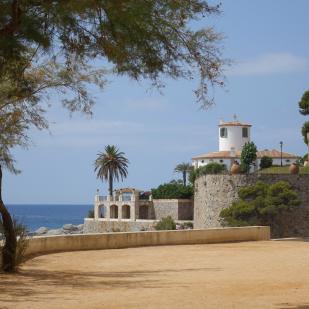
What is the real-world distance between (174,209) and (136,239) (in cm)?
4909

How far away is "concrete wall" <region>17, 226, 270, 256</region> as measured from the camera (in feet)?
53.0

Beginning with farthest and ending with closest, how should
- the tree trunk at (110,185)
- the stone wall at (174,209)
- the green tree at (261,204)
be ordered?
the tree trunk at (110,185)
the stone wall at (174,209)
the green tree at (261,204)

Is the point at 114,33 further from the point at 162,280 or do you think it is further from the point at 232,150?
the point at 232,150

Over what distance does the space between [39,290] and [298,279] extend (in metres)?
4.08

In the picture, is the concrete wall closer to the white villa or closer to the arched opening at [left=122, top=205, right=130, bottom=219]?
the arched opening at [left=122, top=205, right=130, bottom=219]

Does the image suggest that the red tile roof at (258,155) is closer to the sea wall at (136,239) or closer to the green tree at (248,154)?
the green tree at (248,154)

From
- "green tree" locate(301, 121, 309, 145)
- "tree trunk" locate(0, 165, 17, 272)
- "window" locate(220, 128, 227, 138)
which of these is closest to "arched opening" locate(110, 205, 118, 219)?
"green tree" locate(301, 121, 309, 145)

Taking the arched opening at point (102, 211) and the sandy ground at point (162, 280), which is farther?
the arched opening at point (102, 211)

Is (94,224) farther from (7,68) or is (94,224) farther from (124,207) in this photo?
(7,68)

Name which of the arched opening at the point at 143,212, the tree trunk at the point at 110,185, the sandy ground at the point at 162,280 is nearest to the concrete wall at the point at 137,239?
the sandy ground at the point at 162,280

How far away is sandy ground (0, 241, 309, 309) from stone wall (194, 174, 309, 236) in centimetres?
3418

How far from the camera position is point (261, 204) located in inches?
1965

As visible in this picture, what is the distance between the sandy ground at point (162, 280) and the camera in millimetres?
9234

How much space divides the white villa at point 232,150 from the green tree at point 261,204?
39.3 m
